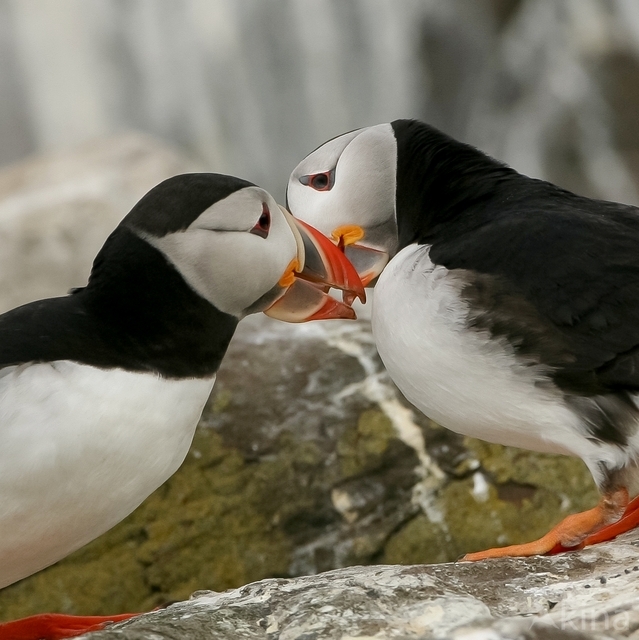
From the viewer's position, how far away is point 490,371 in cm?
242

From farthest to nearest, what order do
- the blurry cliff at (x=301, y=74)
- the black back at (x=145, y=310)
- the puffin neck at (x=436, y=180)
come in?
the blurry cliff at (x=301, y=74), the puffin neck at (x=436, y=180), the black back at (x=145, y=310)

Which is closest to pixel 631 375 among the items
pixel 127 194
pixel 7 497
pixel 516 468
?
pixel 7 497

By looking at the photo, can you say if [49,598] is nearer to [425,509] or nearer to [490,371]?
[425,509]

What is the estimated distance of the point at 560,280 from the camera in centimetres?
234

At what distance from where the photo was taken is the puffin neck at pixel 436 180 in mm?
2848

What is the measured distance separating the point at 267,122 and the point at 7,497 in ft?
28.8

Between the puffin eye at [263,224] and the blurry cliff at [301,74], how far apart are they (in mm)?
7551

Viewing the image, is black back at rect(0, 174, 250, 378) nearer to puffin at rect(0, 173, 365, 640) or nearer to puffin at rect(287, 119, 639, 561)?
puffin at rect(0, 173, 365, 640)

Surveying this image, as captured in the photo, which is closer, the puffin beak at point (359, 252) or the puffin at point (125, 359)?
the puffin at point (125, 359)

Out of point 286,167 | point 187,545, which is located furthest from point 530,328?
point 286,167

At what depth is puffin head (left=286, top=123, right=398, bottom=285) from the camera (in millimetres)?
3113

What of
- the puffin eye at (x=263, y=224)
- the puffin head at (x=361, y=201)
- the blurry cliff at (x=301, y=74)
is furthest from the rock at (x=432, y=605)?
the blurry cliff at (x=301, y=74)

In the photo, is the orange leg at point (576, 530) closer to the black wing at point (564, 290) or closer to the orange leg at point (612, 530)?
the orange leg at point (612, 530)

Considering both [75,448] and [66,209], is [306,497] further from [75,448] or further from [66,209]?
[66,209]
